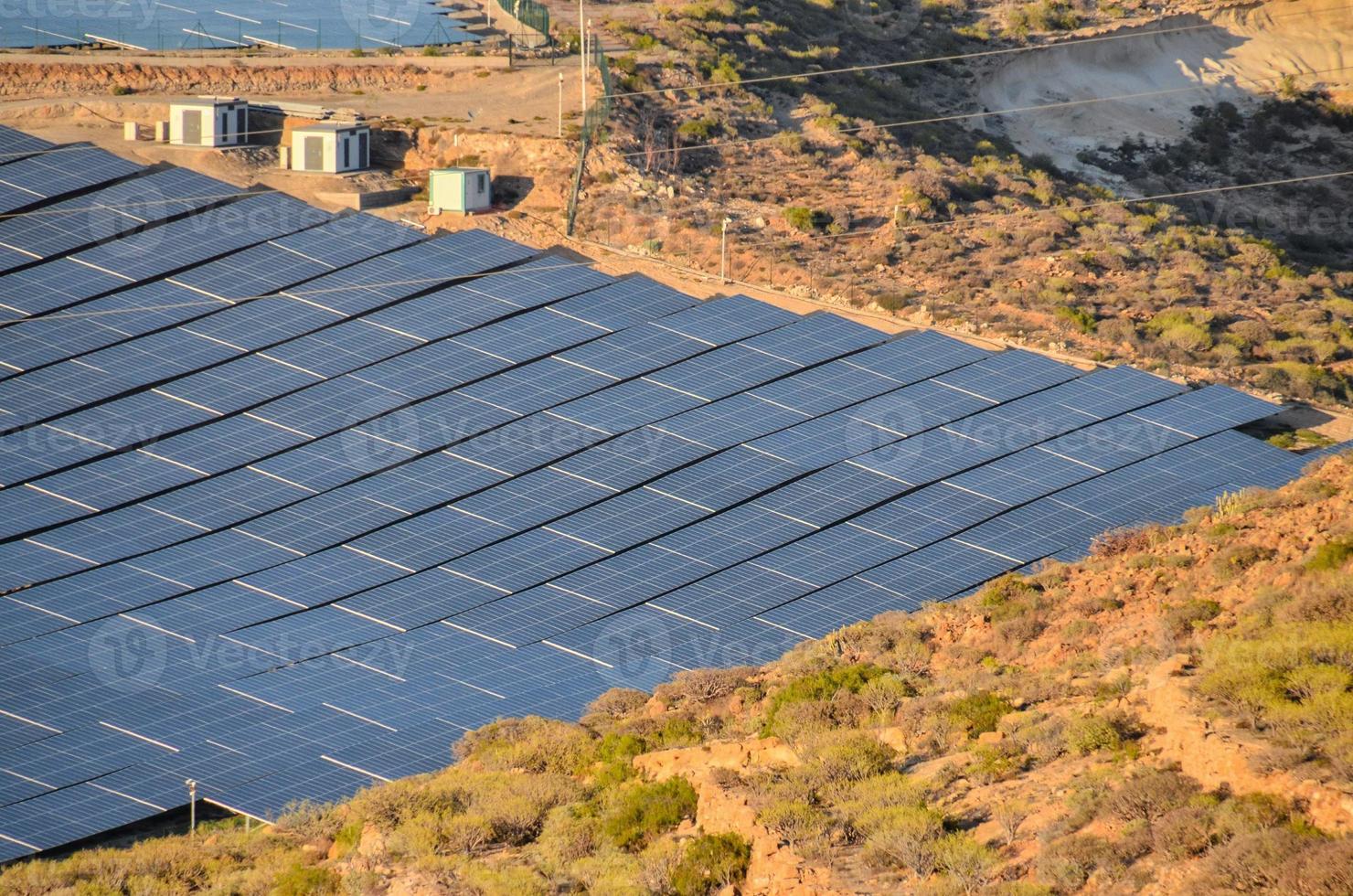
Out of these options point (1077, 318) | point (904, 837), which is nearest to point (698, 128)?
point (1077, 318)

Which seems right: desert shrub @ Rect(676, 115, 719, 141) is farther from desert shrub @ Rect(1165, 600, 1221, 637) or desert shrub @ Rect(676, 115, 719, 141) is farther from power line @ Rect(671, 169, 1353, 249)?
desert shrub @ Rect(1165, 600, 1221, 637)

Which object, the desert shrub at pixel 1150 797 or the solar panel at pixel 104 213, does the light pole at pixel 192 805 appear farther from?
the solar panel at pixel 104 213

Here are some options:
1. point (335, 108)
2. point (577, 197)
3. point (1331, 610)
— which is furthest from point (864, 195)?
point (1331, 610)

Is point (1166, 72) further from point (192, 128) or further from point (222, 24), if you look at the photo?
point (192, 128)

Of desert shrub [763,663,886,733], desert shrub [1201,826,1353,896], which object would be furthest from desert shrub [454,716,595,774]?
desert shrub [1201,826,1353,896]

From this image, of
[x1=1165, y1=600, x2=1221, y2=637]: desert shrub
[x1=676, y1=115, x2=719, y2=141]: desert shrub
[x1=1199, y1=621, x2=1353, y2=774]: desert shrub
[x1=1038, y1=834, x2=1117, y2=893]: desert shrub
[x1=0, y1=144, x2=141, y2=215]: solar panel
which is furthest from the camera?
[x1=676, y1=115, x2=719, y2=141]: desert shrub

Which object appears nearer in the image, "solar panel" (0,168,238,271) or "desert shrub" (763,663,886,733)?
"desert shrub" (763,663,886,733)

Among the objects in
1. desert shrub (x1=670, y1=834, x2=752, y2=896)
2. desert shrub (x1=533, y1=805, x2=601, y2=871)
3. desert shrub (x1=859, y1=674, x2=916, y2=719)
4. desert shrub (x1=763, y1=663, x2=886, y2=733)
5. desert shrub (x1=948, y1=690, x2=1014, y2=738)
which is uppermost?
desert shrub (x1=948, y1=690, x2=1014, y2=738)

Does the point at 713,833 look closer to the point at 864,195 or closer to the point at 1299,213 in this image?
the point at 864,195
